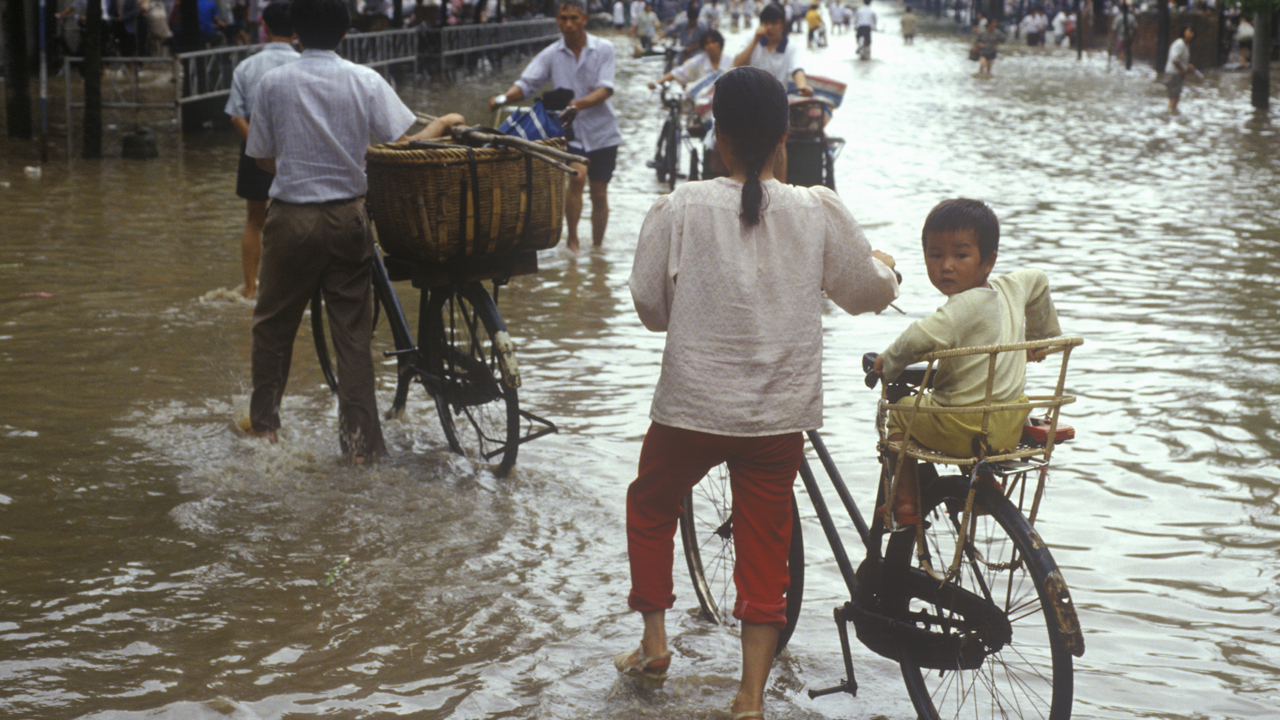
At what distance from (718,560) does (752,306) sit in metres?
1.43

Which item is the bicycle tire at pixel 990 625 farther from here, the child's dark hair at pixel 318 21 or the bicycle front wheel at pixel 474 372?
the child's dark hair at pixel 318 21

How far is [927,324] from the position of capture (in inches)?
123

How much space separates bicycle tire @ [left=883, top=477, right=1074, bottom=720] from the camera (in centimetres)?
301

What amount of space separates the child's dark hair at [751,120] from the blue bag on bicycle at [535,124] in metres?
2.78

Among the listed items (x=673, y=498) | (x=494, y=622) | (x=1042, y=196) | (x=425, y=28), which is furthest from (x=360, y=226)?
(x=425, y=28)

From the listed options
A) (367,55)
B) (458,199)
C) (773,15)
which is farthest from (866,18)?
(458,199)

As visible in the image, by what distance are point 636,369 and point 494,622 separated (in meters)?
3.24

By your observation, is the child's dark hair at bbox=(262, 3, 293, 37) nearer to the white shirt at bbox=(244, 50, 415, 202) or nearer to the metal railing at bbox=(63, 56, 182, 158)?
the white shirt at bbox=(244, 50, 415, 202)

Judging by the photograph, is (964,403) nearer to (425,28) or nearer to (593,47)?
(593,47)

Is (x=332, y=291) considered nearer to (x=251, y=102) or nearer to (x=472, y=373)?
(x=472, y=373)

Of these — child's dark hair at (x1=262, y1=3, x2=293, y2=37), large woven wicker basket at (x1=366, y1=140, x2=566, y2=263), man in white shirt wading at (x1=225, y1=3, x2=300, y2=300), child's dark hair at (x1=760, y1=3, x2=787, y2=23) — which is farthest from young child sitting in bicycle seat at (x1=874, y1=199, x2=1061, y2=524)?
child's dark hair at (x1=760, y1=3, x2=787, y2=23)

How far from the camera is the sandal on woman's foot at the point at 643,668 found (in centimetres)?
361

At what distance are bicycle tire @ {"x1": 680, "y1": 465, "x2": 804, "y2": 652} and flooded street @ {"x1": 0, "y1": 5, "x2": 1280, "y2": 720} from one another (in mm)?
82

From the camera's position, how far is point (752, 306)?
127 inches
